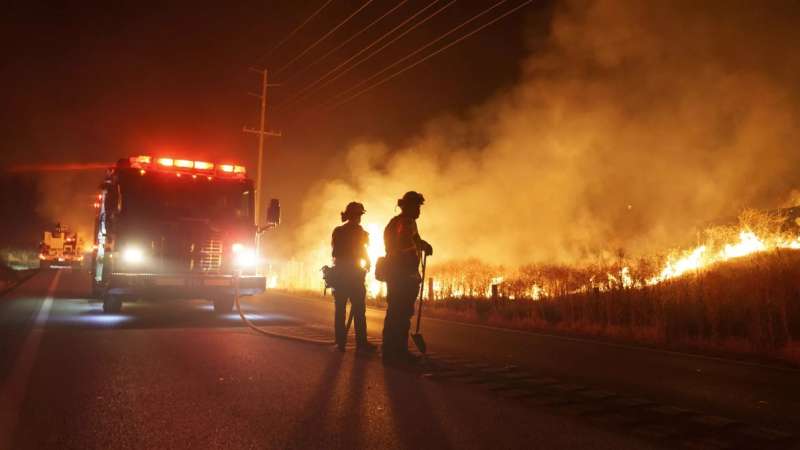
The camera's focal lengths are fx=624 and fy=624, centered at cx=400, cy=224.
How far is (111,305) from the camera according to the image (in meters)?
11.7

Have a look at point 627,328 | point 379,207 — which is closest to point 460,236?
point 379,207

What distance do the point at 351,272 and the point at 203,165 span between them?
5.57 meters

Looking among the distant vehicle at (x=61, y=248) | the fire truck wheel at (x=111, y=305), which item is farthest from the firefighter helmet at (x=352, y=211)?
the distant vehicle at (x=61, y=248)

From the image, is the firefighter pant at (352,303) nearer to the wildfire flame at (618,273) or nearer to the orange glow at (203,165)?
the wildfire flame at (618,273)

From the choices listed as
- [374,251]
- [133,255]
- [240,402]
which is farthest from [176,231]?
[374,251]

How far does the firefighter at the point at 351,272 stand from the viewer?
25.4ft

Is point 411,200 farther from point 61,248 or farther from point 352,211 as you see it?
point 61,248

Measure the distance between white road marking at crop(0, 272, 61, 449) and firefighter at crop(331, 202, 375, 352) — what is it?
334cm

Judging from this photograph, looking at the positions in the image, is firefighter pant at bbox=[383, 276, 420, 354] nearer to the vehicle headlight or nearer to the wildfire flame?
the wildfire flame

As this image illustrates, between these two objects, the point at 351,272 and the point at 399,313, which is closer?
the point at 399,313

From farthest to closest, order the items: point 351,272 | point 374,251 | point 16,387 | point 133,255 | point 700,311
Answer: point 374,251
point 133,255
point 700,311
point 351,272
point 16,387

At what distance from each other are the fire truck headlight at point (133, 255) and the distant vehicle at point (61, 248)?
129ft

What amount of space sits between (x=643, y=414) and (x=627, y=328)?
6041 millimetres

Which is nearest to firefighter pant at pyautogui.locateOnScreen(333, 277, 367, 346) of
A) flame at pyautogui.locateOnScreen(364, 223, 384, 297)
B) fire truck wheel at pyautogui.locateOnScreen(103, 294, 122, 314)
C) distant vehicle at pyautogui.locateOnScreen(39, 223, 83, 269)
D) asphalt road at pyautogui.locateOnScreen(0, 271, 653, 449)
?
asphalt road at pyautogui.locateOnScreen(0, 271, 653, 449)
